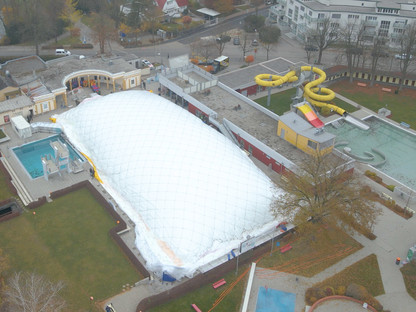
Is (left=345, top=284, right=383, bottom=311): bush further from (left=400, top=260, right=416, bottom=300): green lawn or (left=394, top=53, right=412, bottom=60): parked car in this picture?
(left=394, top=53, right=412, bottom=60): parked car

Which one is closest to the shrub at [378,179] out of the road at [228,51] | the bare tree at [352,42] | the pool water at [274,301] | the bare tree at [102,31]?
the pool water at [274,301]

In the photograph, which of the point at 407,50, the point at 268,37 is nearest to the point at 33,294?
the point at 407,50

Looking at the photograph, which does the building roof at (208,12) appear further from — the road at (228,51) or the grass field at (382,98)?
the grass field at (382,98)

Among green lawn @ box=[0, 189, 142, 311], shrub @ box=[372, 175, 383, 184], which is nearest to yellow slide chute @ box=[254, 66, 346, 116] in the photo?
shrub @ box=[372, 175, 383, 184]

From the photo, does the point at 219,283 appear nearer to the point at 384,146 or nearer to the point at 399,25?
the point at 384,146

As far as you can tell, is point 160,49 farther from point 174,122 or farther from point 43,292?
point 43,292
